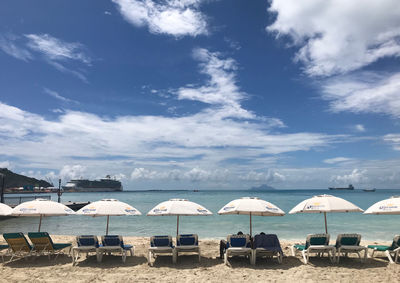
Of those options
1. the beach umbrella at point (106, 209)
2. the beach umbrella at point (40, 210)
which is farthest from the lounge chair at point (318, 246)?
the beach umbrella at point (40, 210)

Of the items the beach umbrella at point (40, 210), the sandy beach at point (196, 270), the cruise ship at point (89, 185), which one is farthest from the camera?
the cruise ship at point (89, 185)

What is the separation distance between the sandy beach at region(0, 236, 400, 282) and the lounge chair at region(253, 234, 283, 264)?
27 centimetres

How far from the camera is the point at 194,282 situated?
269 inches

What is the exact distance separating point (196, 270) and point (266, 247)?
2.10 m

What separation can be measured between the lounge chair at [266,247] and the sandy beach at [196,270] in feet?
0.89

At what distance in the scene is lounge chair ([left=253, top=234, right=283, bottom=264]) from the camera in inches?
320

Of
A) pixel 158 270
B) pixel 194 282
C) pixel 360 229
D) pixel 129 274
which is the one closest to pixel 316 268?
pixel 194 282

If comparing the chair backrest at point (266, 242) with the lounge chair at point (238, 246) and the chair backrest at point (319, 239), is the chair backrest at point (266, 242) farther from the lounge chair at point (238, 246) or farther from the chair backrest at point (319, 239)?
the chair backrest at point (319, 239)

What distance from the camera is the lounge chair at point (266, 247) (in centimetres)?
812

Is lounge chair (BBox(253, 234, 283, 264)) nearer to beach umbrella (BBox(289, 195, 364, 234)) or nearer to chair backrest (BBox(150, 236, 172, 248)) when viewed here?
beach umbrella (BBox(289, 195, 364, 234))

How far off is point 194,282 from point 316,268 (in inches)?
133

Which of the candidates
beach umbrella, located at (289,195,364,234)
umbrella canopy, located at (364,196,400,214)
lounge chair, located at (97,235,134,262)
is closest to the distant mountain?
lounge chair, located at (97,235,134,262)

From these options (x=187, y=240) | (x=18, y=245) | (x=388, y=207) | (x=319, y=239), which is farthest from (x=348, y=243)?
(x=18, y=245)

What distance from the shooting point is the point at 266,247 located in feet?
26.9
